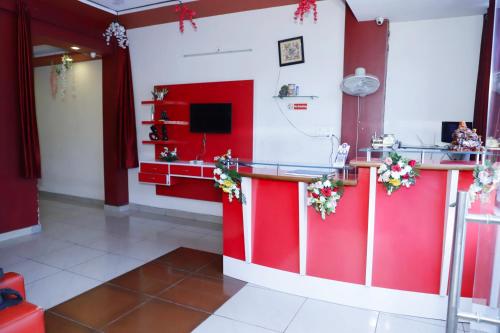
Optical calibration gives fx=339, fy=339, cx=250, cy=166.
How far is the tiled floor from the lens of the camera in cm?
259

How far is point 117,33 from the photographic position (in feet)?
18.7

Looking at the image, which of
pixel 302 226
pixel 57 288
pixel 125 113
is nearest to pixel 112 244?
pixel 57 288

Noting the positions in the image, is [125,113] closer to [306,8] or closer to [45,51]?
[45,51]

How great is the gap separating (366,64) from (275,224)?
92.4 inches

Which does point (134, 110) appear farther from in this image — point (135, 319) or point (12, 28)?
point (135, 319)

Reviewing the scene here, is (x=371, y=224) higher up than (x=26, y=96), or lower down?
lower down

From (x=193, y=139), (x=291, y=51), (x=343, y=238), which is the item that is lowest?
(x=343, y=238)

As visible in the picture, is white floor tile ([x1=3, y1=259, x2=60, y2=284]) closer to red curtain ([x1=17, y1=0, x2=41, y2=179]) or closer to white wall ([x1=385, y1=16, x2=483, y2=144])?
red curtain ([x1=17, y1=0, x2=41, y2=179])

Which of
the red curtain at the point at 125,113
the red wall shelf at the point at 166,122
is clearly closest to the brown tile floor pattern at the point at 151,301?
the red wall shelf at the point at 166,122

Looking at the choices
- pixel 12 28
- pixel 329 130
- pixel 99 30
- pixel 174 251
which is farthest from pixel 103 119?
pixel 329 130

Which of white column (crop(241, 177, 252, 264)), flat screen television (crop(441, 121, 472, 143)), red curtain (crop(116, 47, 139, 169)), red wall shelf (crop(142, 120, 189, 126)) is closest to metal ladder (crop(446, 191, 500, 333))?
white column (crop(241, 177, 252, 264))

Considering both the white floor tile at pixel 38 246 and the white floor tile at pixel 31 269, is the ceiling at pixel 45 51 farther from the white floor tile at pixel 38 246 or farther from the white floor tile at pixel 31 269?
→ the white floor tile at pixel 31 269

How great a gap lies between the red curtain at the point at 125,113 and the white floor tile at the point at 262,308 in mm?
3596

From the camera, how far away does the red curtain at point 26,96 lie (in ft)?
14.5
